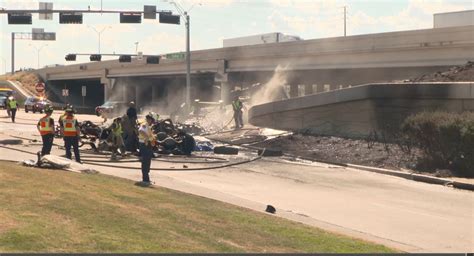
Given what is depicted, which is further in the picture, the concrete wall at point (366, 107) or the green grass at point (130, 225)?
the concrete wall at point (366, 107)

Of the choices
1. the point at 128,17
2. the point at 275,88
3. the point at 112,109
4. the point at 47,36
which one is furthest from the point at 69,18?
the point at 47,36

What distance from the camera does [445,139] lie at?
1773 cm

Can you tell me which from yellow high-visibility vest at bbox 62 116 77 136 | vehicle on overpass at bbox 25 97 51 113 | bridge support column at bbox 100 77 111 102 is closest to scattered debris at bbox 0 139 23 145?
yellow high-visibility vest at bbox 62 116 77 136

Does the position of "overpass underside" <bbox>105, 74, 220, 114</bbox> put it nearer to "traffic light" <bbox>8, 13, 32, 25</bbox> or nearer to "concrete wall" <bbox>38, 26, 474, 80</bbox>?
"concrete wall" <bbox>38, 26, 474, 80</bbox>

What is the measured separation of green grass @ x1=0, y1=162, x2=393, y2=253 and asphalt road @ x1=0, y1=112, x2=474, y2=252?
1.32 meters

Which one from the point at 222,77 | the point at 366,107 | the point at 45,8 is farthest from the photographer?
the point at 222,77

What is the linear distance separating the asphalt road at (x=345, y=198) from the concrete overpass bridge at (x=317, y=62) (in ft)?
83.3

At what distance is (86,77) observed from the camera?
10588 cm

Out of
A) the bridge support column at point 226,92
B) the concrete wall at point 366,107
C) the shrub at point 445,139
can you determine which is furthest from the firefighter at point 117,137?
the bridge support column at point 226,92

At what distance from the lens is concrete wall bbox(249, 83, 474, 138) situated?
71.5ft

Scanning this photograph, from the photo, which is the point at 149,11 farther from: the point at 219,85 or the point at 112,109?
the point at 219,85

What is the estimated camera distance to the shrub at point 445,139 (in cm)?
1714

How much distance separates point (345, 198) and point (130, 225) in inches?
285

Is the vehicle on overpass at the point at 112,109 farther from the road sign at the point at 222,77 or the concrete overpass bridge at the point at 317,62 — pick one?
the concrete overpass bridge at the point at 317,62
